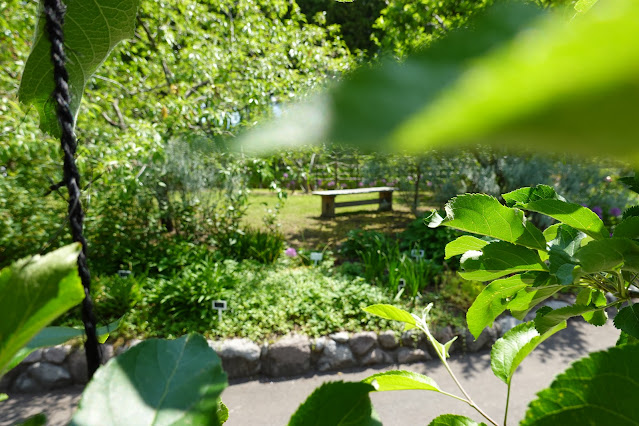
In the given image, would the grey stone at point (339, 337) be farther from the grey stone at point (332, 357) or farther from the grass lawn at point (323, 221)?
the grass lawn at point (323, 221)

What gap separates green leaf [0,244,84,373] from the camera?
0.59ft

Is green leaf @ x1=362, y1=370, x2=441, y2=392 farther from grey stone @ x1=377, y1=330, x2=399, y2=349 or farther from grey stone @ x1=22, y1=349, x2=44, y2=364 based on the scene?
grey stone @ x1=22, y1=349, x2=44, y2=364

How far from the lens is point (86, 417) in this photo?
0.22 metres

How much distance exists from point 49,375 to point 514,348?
3.48m

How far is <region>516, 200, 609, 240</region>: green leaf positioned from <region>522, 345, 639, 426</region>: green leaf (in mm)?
206

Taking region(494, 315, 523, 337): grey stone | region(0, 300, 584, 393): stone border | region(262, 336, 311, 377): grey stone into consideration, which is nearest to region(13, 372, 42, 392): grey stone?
region(0, 300, 584, 393): stone border

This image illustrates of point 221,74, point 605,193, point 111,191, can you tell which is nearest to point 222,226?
point 111,191

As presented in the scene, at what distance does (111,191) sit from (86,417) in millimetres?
4802

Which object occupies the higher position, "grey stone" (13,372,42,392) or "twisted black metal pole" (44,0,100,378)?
"twisted black metal pole" (44,0,100,378)

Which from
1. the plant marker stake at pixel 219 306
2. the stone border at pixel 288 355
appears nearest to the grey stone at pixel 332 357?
the stone border at pixel 288 355

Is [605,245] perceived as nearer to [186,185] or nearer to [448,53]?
[448,53]

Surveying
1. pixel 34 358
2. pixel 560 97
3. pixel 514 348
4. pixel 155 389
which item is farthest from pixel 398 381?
pixel 34 358

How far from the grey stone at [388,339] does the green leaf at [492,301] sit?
279 centimetres

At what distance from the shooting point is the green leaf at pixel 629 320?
1.30ft
